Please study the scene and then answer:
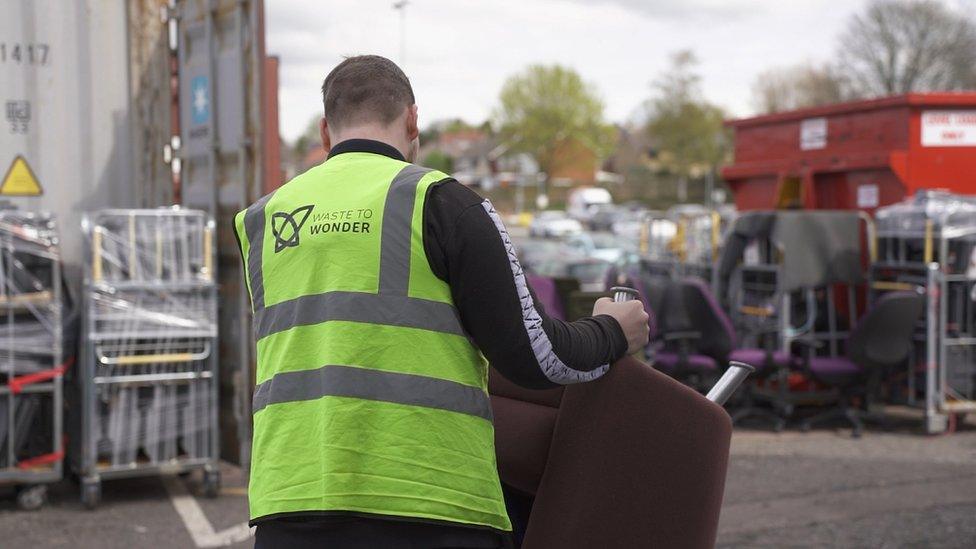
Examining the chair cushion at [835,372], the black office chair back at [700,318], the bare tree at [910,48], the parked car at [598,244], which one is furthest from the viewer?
the bare tree at [910,48]

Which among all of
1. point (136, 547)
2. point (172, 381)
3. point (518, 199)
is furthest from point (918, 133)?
point (518, 199)

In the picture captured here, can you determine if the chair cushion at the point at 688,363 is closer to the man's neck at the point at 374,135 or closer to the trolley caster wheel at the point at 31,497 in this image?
the trolley caster wheel at the point at 31,497

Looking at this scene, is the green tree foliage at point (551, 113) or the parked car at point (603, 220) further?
the green tree foliage at point (551, 113)

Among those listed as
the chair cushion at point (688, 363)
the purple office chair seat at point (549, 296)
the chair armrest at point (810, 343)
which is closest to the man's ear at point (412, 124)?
the purple office chair seat at point (549, 296)

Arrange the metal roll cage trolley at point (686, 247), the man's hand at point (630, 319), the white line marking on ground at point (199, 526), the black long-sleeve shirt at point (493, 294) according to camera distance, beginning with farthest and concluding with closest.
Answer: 1. the metal roll cage trolley at point (686, 247)
2. the white line marking on ground at point (199, 526)
3. the man's hand at point (630, 319)
4. the black long-sleeve shirt at point (493, 294)

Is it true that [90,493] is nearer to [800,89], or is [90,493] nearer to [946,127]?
[946,127]

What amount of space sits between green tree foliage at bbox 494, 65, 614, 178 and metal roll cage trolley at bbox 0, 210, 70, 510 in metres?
73.0

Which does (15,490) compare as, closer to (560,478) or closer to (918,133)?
(560,478)

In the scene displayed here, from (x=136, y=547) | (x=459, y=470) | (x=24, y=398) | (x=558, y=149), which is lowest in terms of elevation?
(x=136, y=547)

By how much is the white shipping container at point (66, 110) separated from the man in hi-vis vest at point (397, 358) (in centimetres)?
563

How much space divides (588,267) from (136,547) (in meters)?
12.7

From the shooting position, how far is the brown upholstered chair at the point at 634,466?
2.33 m

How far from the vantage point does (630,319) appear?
240 cm

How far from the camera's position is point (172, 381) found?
21.7 feet
